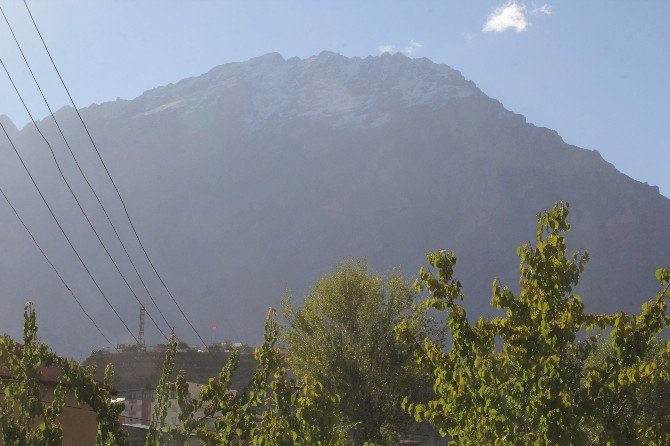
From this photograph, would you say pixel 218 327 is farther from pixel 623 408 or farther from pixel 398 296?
pixel 623 408

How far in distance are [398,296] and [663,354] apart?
25.3 metres

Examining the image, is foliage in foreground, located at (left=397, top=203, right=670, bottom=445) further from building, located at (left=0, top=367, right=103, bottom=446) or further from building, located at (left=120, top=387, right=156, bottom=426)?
building, located at (left=120, top=387, right=156, bottom=426)

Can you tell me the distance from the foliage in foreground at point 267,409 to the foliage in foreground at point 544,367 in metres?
1.22

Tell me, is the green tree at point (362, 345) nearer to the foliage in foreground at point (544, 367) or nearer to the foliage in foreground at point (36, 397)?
the foliage in foreground at point (36, 397)

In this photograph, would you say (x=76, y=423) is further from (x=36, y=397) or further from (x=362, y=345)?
(x=36, y=397)

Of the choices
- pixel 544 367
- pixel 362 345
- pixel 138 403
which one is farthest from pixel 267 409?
pixel 138 403

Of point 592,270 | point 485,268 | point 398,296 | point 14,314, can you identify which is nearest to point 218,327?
point 14,314

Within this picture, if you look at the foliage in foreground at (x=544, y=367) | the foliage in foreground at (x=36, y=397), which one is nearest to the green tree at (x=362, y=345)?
the foliage in foreground at (x=36, y=397)

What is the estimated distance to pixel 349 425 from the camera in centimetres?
2805

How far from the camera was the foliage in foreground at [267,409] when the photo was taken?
7.53 m

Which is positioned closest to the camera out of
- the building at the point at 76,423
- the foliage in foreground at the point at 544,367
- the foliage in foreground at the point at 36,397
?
the foliage in foreground at the point at 544,367

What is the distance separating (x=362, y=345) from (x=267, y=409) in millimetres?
23235

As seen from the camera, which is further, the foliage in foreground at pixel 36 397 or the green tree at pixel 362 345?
the green tree at pixel 362 345

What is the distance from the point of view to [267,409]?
8.38 metres
